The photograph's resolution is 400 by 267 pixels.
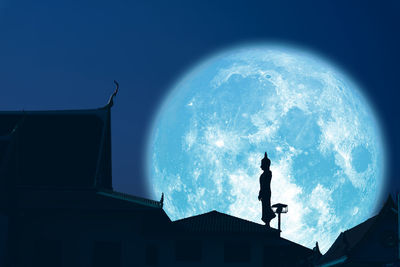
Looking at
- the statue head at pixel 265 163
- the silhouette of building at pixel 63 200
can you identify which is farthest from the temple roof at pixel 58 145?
the statue head at pixel 265 163

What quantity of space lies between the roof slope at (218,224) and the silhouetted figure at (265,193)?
7.57 meters

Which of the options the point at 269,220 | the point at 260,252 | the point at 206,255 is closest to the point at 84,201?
the point at 206,255

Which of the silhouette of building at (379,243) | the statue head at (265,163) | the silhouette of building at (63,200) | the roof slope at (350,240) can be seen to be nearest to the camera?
the silhouette of building at (63,200)

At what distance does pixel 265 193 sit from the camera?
1748 inches

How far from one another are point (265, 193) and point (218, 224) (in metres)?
9.88

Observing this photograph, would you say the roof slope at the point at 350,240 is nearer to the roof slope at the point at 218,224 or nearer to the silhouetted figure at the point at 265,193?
the silhouetted figure at the point at 265,193

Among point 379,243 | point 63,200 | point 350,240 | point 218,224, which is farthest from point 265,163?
point 63,200

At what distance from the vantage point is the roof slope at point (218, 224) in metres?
34.7

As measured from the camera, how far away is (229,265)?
115 feet

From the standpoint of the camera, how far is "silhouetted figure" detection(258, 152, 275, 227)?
43656mm

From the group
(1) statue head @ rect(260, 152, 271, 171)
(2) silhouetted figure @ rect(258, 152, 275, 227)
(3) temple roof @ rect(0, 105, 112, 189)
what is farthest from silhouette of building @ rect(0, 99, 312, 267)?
(1) statue head @ rect(260, 152, 271, 171)

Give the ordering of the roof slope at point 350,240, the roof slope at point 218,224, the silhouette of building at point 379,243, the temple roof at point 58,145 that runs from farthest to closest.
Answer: the roof slope at point 350,240 < the silhouette of building at point 379,243 < the roof slope at point 218,224 < the temple roof at point 58,145

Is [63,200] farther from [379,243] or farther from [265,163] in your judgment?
A: [379,243]

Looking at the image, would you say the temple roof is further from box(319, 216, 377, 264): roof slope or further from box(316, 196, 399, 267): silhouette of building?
box(319, 216, 377, 264): roof slope
